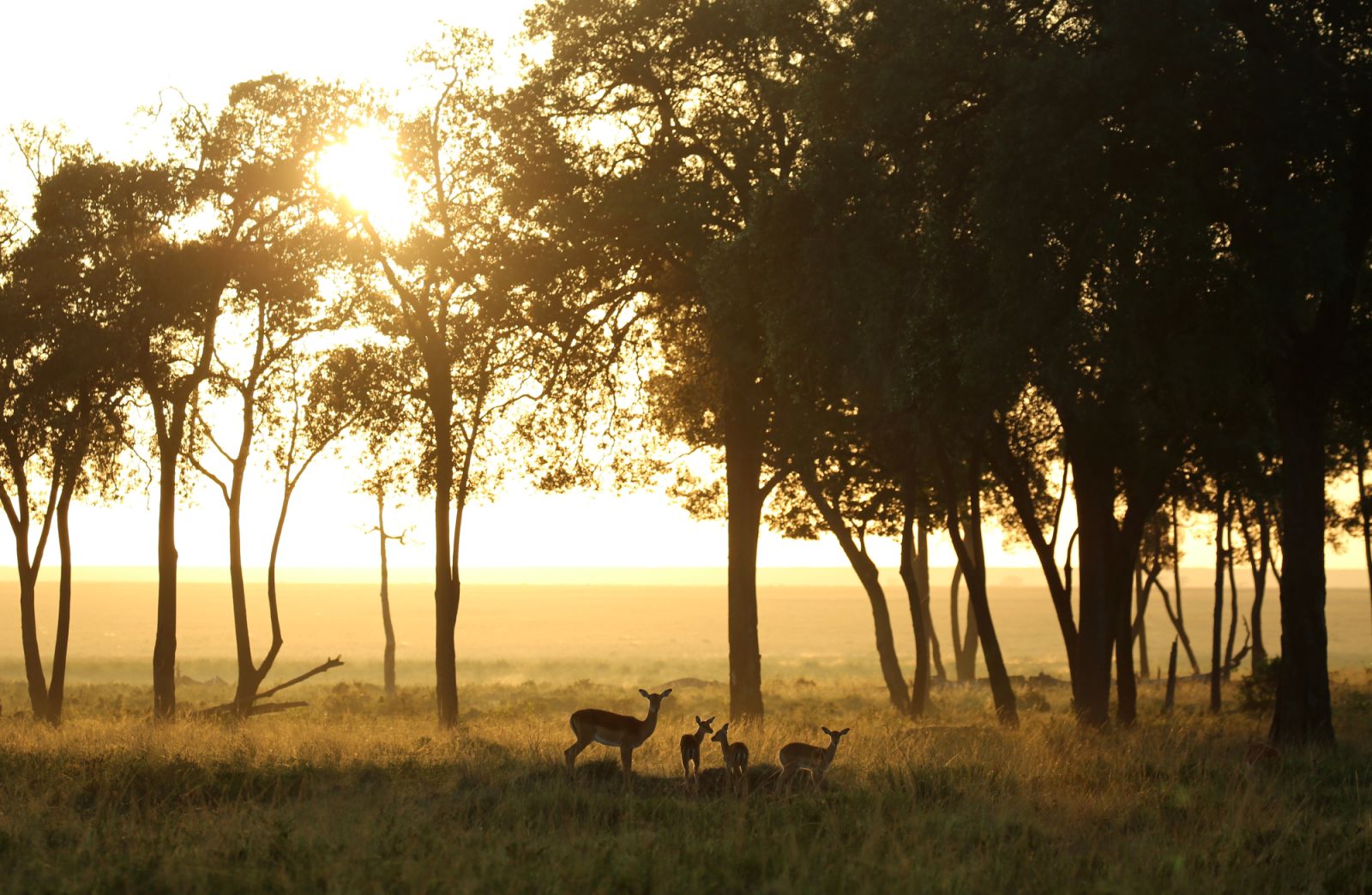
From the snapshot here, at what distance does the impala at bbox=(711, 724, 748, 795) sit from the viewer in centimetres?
1496

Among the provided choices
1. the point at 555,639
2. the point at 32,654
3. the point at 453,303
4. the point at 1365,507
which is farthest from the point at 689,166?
the point at 555,639

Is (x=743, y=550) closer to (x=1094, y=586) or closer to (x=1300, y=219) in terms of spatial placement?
(x=1094, y=586)

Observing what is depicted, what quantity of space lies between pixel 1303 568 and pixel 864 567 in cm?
1473

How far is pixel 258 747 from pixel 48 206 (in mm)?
15199

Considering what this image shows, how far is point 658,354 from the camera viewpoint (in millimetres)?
30344

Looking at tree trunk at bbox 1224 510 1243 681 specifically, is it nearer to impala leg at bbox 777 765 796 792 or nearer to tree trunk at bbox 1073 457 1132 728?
tree trunk at bbox 1073 457 1132 728

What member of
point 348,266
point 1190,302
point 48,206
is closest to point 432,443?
point 348,266

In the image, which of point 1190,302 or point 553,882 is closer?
point 553,882

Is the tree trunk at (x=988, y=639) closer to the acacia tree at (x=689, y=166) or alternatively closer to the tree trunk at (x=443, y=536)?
the acacia tree at (x=689, y=166)

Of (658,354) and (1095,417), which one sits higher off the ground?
(658,354)

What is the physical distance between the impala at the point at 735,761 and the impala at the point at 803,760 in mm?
399

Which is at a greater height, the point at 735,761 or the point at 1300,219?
the point at 1300,219

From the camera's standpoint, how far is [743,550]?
27.5 meters

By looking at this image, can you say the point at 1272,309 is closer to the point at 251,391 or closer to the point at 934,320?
the point at 934,320
